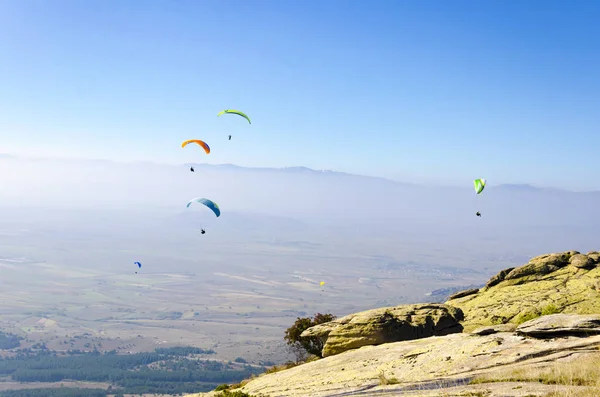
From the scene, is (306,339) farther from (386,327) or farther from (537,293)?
(537,293)

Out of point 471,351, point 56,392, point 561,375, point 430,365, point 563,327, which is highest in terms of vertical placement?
point 56,392

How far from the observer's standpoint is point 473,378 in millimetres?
16344

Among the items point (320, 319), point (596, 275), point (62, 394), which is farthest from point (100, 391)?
point (596, 275)

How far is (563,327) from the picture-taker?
63.6 ft

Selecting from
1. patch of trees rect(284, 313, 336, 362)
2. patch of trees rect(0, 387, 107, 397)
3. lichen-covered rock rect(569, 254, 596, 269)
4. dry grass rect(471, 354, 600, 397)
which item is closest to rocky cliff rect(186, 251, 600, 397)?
dry grass rect(471, 354, 600, 397)

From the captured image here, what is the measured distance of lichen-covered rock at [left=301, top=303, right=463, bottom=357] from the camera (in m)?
31.3

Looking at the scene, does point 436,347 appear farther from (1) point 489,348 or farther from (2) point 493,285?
(2) point 493,285

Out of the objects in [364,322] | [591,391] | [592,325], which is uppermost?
[364,322]

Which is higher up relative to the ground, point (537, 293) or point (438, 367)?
point (537, 293)

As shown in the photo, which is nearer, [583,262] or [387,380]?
[387,380]

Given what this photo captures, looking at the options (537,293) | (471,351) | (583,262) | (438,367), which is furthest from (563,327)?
(583,262)

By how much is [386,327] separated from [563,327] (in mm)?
13797

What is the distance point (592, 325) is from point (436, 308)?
1726 centimetres

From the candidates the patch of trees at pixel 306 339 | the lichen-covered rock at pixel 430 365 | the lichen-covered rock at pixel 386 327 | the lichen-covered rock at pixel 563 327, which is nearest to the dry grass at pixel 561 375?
the lichen-covered rock at pixel 430 365
